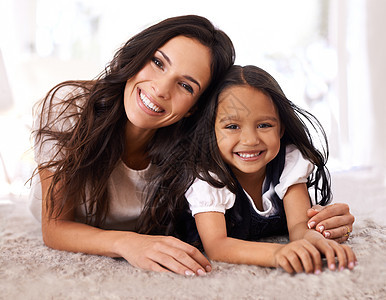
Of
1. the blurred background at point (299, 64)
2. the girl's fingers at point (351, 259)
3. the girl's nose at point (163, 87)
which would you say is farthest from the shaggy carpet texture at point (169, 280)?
the blurred background at point (299, 64)

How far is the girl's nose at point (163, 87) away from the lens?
1.00 metres

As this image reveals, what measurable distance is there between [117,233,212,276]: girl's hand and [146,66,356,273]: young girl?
0.25ft

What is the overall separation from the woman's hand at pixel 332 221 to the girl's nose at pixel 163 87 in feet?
1.27

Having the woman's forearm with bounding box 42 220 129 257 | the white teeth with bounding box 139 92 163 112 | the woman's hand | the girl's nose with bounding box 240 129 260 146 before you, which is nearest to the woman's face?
the white teeth with bounding box 139 92 163 112

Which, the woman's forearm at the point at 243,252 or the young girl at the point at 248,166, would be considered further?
the young girl at the point at 248,166

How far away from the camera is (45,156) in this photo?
43.6 inches

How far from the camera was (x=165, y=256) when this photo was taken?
2.79ft

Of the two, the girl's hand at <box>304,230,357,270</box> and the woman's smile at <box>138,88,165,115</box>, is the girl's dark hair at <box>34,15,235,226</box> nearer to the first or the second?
the woman's smile at <box>138,88,165,115</box>

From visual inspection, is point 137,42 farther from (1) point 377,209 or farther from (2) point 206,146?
(1) point 377,209

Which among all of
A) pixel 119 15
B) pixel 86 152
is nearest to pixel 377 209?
pixel 86 152


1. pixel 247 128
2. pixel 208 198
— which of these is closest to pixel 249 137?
pixel 247 128

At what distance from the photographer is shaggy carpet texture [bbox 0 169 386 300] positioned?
73 cm

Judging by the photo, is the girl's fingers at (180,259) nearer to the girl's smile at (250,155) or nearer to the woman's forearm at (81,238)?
the woman's forearm at (81,238)

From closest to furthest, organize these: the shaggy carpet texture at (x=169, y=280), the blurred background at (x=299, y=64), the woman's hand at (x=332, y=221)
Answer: the shaggy carpet texture at (x=169, y=280) < the woman's hand at (x=332, y=221) < the blurred background at (x=299, y=64)
